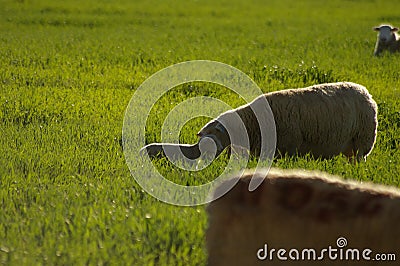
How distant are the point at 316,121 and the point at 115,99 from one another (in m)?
4.16

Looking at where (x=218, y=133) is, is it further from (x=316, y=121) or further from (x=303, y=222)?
(x=303, y=222)

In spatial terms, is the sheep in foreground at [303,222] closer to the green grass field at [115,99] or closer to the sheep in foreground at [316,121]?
the green grass field at [115,99]

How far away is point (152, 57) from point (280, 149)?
8292 mm

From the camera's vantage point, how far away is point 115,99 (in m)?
11.0

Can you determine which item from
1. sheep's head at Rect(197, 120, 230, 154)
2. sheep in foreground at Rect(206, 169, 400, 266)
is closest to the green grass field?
sheep's head at Rect(197, 120, 230, 154)

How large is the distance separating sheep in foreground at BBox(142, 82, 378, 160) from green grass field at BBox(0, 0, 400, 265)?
389mm

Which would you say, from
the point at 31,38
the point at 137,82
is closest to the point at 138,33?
the point at 31,38

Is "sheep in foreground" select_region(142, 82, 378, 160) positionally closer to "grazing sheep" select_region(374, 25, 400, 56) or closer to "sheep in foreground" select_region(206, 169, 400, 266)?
"sheep in foreground" select_region(206, 169, 400, 266)

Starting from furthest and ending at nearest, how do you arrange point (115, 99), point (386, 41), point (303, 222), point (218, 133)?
1. point (386, 41)
2. point (115, 99)
3. point (218, 133)
4. point (303, 222)

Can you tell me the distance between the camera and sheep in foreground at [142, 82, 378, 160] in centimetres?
768

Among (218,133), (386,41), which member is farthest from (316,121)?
(386,41)

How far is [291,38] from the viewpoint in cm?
2009

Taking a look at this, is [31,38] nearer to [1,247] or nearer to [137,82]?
[137,82]

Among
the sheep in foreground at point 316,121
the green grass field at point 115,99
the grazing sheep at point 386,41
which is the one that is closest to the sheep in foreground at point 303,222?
the green grass field at point 115,99
